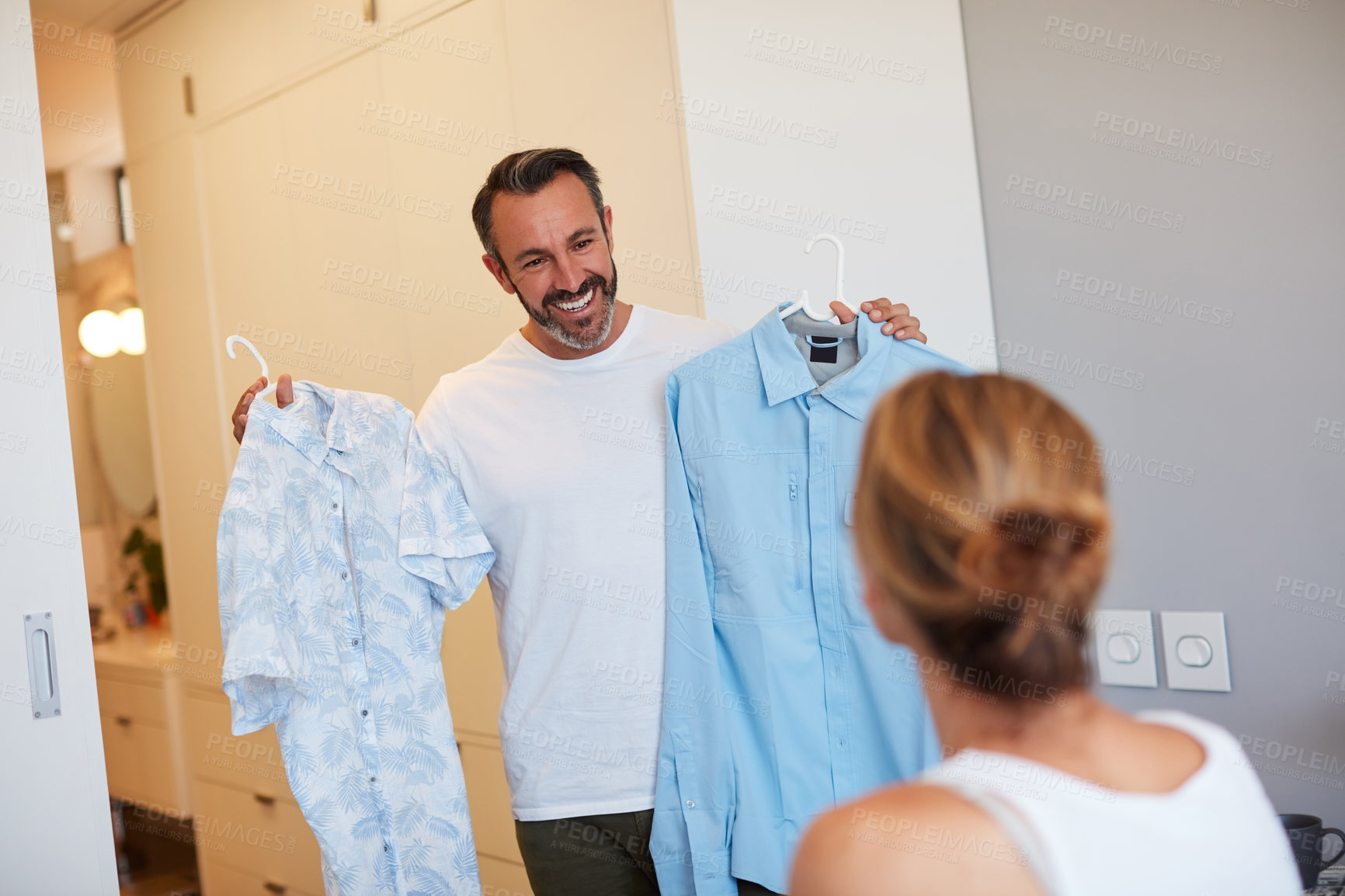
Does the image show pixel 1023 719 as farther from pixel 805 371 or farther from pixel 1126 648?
pixel 1126 648

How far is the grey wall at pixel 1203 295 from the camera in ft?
5.65

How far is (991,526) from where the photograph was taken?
730 millimetres

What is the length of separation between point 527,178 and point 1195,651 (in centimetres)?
146

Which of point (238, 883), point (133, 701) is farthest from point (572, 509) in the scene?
point (133, 701)

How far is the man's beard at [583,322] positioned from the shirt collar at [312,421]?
37 cm

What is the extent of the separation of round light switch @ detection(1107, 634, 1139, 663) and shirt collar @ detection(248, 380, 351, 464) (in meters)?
1.45

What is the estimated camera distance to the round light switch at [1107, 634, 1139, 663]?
1.92 m

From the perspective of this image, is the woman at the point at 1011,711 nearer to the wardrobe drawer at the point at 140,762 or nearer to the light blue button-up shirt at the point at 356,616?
the light blue button-up shirt at the point at 356,616

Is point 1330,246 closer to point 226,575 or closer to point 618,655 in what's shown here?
point 618,655

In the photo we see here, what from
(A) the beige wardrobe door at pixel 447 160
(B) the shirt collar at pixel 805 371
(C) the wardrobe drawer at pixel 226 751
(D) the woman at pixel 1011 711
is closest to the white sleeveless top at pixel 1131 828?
(D) the woman at pixel 1011 711

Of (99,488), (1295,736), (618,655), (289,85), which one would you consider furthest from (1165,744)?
(99,488)

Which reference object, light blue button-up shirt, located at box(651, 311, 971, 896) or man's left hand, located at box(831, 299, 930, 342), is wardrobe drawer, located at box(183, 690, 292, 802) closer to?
light blue button-up shirt, located at box(651, 311, 971, 896)

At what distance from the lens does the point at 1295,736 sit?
1756mm

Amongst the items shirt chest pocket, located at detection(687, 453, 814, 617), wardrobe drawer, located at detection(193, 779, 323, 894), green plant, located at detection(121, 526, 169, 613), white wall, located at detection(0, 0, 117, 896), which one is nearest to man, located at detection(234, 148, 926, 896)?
shirt chest pocket, located at detection(687, 453, 814, 617)
